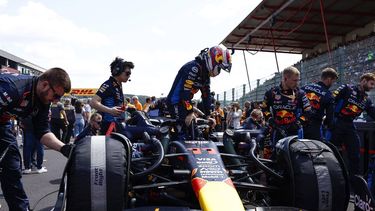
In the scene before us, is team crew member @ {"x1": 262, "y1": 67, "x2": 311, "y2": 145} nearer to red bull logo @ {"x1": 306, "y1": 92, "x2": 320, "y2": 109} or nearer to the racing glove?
red bull logo @ {"x1": 306, "y1": 92, "x2": 320, "y2": 109}

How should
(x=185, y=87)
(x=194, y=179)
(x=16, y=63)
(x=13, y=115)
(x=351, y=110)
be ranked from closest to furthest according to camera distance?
(x=194, y=179)
(x=13, y=115)
(x=185, y=87)
(x=351, y=110)
(x=16, y=63)

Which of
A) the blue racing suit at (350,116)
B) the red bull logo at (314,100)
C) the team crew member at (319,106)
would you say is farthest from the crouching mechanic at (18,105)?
the blue racing suit at (350,116)

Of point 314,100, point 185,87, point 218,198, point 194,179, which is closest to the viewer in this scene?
point 218,198

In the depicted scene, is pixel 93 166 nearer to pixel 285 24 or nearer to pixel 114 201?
pixel 114 201

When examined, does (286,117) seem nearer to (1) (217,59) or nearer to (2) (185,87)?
(1) (217,59)

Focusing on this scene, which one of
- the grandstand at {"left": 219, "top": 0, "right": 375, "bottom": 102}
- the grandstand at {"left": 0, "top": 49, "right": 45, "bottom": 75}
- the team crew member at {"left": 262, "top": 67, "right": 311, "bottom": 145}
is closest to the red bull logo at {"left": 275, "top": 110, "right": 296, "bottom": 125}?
the team crew member at {"left": 262, "top": 67, "right": 311, "bottom": 145}

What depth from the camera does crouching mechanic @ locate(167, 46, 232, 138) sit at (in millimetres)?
4349

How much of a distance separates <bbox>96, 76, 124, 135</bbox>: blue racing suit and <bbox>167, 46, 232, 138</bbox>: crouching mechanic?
113 centimetres

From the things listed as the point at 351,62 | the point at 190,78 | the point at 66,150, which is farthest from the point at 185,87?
the point at 351,62

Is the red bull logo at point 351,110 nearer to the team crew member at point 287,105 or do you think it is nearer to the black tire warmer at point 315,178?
the team crew member at point 287,105

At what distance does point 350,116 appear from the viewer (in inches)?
245

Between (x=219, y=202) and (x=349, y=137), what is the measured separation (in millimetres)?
3997

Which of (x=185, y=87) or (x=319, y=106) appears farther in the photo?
(x=319, y=106)

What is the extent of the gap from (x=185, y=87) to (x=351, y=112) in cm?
317
